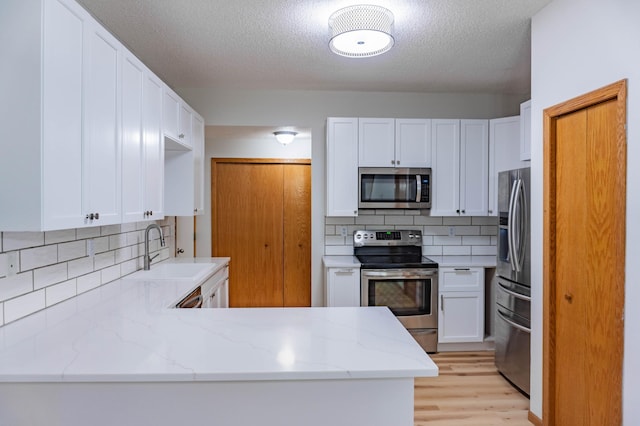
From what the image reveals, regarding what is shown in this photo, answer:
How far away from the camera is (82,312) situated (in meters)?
1.77

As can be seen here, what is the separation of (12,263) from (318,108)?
2.89m

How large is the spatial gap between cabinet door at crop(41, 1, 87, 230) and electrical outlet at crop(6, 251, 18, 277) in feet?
1.07

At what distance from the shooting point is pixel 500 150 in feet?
11.8

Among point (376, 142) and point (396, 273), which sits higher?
point (376, 142)

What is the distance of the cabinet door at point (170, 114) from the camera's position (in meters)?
2.60

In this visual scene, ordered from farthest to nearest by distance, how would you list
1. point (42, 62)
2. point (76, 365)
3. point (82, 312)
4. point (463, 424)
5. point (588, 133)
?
point (463, 424)
point (588, 133)
point (82, 312)
point (42, 62)
point (76, 365)

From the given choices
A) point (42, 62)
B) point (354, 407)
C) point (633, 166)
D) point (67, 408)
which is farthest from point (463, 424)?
point (42, 62)

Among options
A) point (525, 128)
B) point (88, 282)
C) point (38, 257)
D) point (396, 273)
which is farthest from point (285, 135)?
point (38, 257)

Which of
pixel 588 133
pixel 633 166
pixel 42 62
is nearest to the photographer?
pixel 42 62

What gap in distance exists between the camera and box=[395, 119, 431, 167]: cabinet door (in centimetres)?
359

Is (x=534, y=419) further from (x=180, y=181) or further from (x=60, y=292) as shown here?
(x=180, y=181)

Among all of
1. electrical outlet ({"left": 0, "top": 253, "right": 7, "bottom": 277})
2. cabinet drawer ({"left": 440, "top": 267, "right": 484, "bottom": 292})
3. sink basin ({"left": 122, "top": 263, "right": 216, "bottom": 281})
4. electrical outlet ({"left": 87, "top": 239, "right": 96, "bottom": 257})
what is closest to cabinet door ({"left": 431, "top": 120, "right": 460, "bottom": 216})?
cabinet drawer ({"left": 440, "top": 267, "right": 484, "bottom": 292})

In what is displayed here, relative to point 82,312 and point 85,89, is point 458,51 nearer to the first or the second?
point 85,89

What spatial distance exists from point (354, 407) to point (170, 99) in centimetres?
240
